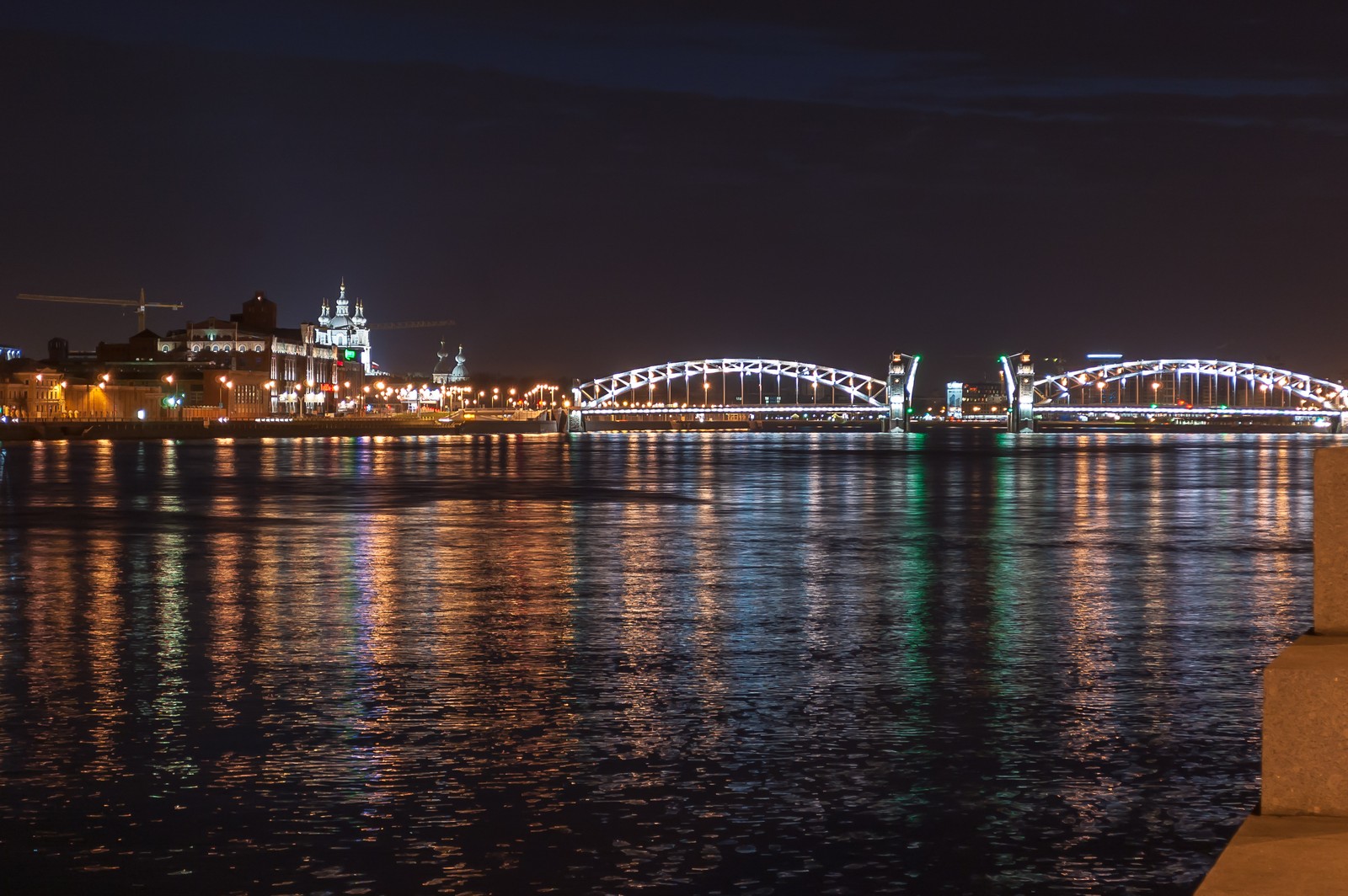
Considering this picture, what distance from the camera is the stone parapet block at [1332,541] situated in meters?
5.50

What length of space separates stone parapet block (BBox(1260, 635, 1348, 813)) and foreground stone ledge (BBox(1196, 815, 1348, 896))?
2.3 inches

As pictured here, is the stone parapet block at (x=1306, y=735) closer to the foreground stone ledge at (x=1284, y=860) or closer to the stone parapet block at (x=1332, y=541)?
the foreground stone ledge at (x=1284, y=860)

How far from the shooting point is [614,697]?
10.5 m

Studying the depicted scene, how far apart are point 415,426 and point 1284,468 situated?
13239 cm

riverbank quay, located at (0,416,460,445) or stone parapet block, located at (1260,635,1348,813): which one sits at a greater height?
riverbank quay, located at (0,416,460,445)

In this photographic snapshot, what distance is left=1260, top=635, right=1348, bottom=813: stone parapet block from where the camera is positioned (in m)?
5.00

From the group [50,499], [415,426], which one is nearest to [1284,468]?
[50,499]

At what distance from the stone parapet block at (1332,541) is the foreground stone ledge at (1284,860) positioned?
0.78 metres

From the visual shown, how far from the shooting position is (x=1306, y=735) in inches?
200

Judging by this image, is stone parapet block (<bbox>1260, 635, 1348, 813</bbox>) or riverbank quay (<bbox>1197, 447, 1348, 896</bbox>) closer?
riverbank quay (<bbox>1197, 447, 1348, 896</bbox>)

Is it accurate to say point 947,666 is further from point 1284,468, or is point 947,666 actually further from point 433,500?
point 1284,468

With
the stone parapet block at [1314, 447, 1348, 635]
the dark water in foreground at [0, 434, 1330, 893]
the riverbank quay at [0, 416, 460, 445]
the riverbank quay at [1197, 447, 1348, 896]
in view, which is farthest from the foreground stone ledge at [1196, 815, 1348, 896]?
the riverbank quay at [0, 416, 460, 445]

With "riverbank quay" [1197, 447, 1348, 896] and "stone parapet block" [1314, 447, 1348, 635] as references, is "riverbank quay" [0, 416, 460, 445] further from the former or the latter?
"riverbank quay" [1197, 447, 1348, 896]

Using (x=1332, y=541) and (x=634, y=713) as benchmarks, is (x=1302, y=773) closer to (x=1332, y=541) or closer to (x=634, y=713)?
(x=1332, y=541)
